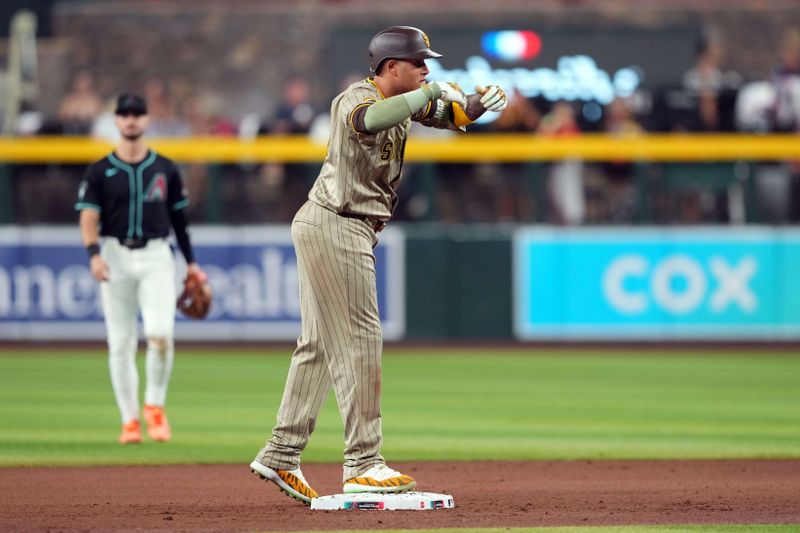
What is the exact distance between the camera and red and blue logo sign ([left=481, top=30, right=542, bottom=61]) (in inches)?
799

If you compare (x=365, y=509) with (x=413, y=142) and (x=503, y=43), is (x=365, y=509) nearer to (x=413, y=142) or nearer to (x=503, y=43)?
(x=413, y=142)

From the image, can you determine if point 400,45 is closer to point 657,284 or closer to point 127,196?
point 127,196

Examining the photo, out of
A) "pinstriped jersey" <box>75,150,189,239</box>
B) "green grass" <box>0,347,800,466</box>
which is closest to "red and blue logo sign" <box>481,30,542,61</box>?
"green grass" <box>0,347,800,466</box>

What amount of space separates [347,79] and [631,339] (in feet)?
17.7

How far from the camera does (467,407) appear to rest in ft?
37.5

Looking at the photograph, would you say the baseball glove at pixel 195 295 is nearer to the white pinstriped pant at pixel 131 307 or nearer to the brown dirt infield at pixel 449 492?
the white pinstriped pant at pixel 131 307

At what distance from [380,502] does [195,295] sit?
3615mm

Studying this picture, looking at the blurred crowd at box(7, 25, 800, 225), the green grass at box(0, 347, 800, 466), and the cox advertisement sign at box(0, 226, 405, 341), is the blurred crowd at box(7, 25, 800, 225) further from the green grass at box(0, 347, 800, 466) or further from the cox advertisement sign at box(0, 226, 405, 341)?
the green grass at box(0, 347, 800, 466)

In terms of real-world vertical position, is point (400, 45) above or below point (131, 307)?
above

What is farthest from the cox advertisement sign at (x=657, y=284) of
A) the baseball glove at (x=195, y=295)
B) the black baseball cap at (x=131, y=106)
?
the black baseball cap at (x=131, y=106)

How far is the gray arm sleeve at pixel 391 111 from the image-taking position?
5.78 meters

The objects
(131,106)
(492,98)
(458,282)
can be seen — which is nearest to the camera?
(492,98)

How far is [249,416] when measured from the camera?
10.7m

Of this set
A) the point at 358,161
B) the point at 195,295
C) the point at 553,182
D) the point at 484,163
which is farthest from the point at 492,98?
the point at 553,182
